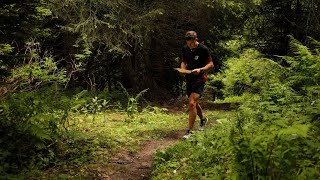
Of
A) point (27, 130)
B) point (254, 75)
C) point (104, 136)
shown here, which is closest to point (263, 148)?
point (27, 130)

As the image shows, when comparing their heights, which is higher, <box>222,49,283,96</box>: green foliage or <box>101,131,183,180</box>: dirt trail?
<box>222,49,283,96</box>: green foliage

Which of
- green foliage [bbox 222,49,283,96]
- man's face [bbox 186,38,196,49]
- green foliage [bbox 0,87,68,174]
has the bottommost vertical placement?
green foliage [bbox 0,87,68,174]

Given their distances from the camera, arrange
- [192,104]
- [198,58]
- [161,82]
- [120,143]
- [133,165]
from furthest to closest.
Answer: [161,82] < [198,58] < [192,104] < [120,143] < [133,165]

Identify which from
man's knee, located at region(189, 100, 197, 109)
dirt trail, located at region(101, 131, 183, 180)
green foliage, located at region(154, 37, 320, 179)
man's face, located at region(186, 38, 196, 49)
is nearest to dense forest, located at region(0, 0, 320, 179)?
green foliage, located at region(154, 37, 320, 179)

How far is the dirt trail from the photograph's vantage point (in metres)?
5.89

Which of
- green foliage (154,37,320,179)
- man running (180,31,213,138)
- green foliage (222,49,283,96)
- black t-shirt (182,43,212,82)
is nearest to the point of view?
green foliage (154,37,320,179)

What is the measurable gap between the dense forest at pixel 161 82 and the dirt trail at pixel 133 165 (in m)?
0.26

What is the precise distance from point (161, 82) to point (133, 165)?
980 cm

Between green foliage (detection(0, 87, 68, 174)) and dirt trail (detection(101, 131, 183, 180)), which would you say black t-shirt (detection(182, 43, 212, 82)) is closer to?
dirt trail (detection(101, 131, 183, 180))

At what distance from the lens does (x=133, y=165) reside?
6.49 meters

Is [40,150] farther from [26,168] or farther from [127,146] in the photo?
[127,146]

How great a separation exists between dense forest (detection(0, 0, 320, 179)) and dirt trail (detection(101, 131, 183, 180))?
26 cm

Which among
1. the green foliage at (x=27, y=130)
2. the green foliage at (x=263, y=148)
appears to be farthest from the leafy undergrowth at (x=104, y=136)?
the green foliage at (x=263, y=148)

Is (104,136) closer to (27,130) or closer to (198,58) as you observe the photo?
(27,130)
